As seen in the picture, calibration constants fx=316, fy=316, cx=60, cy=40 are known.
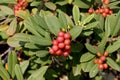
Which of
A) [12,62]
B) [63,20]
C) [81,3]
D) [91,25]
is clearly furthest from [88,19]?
[12,62]

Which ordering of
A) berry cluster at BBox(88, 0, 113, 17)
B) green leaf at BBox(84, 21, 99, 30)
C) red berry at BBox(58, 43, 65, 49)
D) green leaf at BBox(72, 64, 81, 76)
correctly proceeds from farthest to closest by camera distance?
berry cluster at BBox(88, 0, 113, 17) → green leaf at BBox(72, 64, 81, 76) → green leaf at BBox(84, 21, 99, 30) → red berry at BBox(58, 43, 65, 49)

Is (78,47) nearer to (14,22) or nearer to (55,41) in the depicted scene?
(55,41)

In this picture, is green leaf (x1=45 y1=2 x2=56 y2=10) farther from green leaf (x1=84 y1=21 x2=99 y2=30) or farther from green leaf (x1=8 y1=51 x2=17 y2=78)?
green leaf (x1=8 y1=51 x2=17 y2=78)

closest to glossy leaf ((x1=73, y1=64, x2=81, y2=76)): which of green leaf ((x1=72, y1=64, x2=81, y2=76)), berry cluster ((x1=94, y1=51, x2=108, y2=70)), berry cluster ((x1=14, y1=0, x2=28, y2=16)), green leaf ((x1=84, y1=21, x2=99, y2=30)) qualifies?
green leaf ((x1=72, y1=64, x2=81, y2=76))

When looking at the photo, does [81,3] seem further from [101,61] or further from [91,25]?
[101,61]

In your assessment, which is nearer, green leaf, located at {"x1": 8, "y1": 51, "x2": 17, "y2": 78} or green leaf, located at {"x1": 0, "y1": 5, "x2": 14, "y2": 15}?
green leaf, located at {"x1": 8, "y1": 51, "x2": 17, "y2": 78}

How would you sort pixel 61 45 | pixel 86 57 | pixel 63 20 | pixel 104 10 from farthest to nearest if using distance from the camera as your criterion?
pixel 104 10 < pixel 86 57 < pixel 63 20 < pixel 61 45

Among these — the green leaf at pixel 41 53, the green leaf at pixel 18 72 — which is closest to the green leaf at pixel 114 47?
the green leaf at pixel 41 53

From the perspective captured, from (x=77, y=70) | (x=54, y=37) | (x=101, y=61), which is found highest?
(x=54, y=37)

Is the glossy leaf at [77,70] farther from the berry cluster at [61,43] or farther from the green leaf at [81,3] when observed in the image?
the green leaf at [81,3]

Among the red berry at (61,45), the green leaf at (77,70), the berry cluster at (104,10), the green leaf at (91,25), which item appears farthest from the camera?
the berry cluster at (104,10)

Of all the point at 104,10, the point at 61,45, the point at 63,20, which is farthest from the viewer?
the point at 104,10

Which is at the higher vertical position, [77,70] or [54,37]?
[54,37]

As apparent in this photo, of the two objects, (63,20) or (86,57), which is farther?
(86,57)
